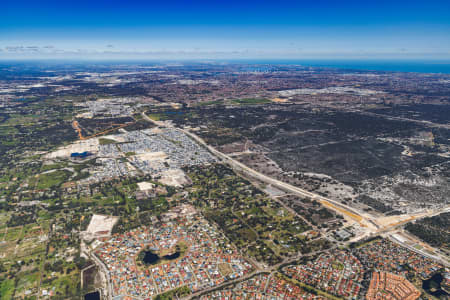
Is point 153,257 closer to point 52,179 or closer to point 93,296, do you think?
point 93,296

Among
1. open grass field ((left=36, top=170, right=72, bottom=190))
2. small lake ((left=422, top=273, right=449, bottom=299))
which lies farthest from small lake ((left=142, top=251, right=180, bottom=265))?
open grass field ((left=36, top=170, right=72, bottom=190))

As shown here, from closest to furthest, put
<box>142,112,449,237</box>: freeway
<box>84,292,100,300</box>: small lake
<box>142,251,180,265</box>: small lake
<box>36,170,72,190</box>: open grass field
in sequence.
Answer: <box>84,292,100,300</box>: small lake, <box>142,251,180,265</box>: small lake, <box>142,112,449,237</box>: freeway, <box>36,170,72,190</box>: open grass field

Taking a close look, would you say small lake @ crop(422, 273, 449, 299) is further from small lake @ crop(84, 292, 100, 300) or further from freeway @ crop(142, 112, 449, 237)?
small lake @ crop(84, 292, 100, 300)

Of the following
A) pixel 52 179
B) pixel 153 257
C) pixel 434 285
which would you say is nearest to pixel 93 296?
pixel 153 257

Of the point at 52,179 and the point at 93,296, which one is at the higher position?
the point at 52,179

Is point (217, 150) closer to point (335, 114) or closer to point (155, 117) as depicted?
point (155, 117)

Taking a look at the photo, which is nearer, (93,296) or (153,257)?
(93,296)

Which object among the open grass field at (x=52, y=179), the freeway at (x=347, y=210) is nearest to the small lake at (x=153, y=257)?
the freeway at (x=347, y=210)

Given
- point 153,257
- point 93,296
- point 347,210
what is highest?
point 347,210

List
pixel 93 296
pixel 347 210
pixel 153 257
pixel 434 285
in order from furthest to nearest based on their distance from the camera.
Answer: pixel 347 210
pixel 153 257
pixel 434 285
pixel 93 296
